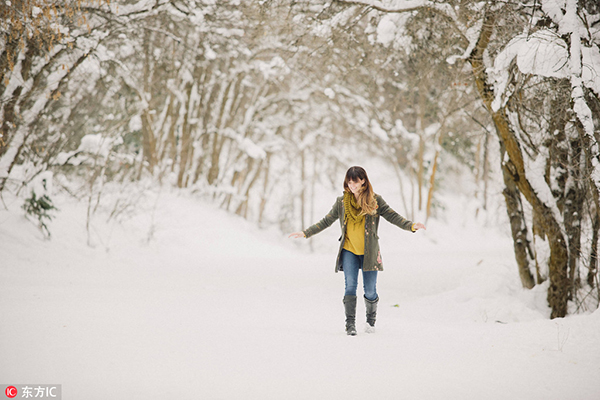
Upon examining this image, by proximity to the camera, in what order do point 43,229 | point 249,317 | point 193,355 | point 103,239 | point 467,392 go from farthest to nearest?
point 103,239, point 43,229, point 249,317, point 193,355, point 467,392

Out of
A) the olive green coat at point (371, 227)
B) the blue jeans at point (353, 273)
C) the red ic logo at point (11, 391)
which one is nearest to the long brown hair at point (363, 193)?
the olive green coat at point (371, 227)

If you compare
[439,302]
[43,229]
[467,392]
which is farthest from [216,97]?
[467,392]

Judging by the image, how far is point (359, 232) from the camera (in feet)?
14.5

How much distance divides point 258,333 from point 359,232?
1266 millimetres

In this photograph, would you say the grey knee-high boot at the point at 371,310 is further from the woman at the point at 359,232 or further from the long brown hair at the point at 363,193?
the long brown hair at the point at 363,193

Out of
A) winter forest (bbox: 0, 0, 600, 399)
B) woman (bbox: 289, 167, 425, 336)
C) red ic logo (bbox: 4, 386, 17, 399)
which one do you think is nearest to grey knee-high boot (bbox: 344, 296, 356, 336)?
woman (bbox: 289, 167, 425, 336)

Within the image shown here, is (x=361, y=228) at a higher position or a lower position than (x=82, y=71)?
lower

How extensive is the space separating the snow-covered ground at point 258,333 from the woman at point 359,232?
414 mm

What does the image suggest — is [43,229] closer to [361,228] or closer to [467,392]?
[361,228]

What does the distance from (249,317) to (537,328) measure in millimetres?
2749

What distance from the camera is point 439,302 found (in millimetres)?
6586

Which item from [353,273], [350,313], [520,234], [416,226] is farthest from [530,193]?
[350,313]

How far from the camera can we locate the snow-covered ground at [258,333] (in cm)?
301

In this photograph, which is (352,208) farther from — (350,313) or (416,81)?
(416,81)
